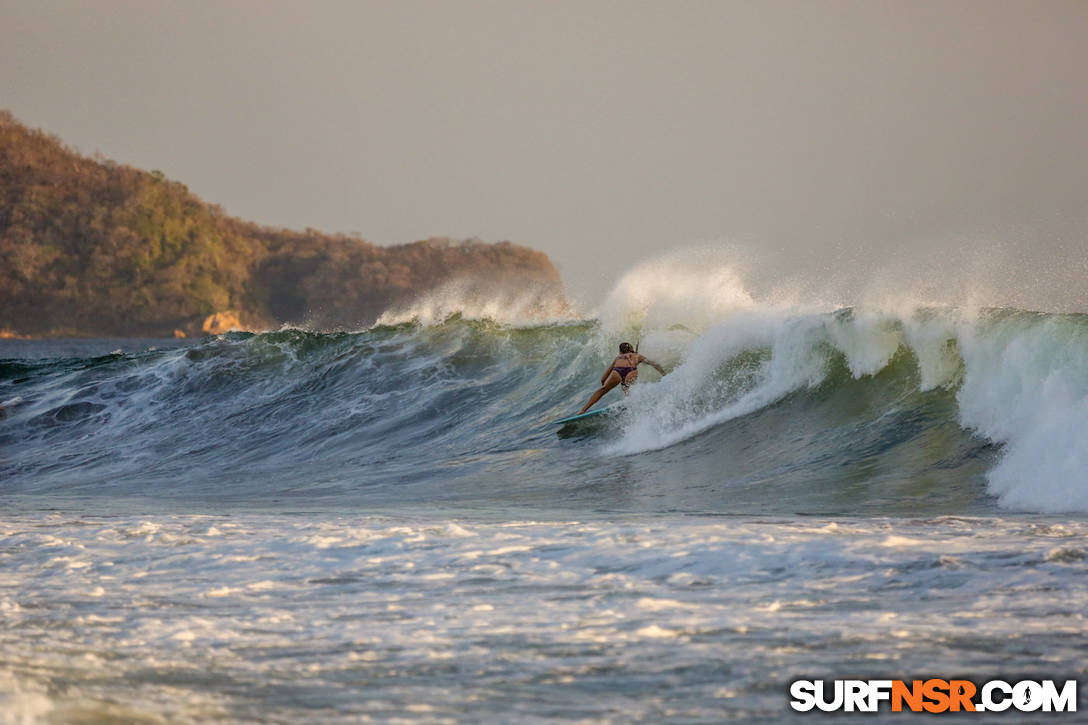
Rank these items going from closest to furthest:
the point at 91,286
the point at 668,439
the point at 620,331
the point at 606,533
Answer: the point at 606,533 → the point at 668,439 → the point at 620,331 → the point at 91,286

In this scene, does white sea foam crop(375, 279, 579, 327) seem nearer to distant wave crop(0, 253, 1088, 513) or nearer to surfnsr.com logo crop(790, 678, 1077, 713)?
distant wave crop(0, 253, 1088, 513)

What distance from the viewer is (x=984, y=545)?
6051mm

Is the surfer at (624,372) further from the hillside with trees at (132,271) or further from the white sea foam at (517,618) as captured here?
the hillside with trees at (132,271)

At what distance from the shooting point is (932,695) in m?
3.71

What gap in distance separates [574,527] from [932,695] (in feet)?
11.9

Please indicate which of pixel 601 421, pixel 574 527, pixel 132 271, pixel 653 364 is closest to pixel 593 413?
pixel 601 421

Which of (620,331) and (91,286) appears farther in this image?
(91,286)

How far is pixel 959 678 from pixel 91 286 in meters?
128

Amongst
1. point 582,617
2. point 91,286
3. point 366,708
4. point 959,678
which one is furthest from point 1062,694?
point 91,286

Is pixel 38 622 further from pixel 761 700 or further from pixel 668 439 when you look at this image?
pixel 668 439

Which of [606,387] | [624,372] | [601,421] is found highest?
[624,372]

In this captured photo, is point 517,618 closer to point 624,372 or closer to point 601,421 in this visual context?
point 601,421

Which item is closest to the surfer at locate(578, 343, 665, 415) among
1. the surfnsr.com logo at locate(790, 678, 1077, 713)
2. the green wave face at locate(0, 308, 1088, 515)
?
the green wave face at locate(0, 308, 1088, 515)

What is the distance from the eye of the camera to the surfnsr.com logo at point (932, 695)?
11.9 feet
